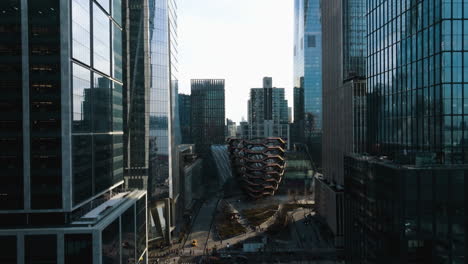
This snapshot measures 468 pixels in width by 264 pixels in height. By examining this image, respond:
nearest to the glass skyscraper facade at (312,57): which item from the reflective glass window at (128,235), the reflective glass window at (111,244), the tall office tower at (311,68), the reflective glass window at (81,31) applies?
the tall office tower at (311,68)

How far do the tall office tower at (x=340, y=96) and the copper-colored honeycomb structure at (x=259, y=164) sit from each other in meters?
25.6

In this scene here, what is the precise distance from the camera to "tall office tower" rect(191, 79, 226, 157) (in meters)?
173

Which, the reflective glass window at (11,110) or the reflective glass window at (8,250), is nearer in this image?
the reflective glass window at (8,250)

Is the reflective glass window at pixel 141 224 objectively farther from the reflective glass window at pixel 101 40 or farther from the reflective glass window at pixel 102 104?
the reflective glass window at pixel 101 40

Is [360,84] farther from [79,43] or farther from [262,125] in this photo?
[262,125]

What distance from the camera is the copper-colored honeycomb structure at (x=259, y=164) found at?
113 meters

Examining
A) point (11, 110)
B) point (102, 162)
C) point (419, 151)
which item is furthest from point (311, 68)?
point (11, 110)

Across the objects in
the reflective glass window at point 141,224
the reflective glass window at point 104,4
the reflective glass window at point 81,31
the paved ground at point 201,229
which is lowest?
A: the paved ground at point 201,229

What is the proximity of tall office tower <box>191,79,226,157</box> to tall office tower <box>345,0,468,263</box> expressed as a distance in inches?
5029

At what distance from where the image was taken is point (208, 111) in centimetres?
17488

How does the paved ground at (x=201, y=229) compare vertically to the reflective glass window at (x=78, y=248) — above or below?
below

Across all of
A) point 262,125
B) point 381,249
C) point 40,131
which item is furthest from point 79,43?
point 262,125

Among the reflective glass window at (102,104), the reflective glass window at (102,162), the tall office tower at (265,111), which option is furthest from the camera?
the tall office tower at (265,111)

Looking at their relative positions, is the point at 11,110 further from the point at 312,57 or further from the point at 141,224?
the point at 312,57
